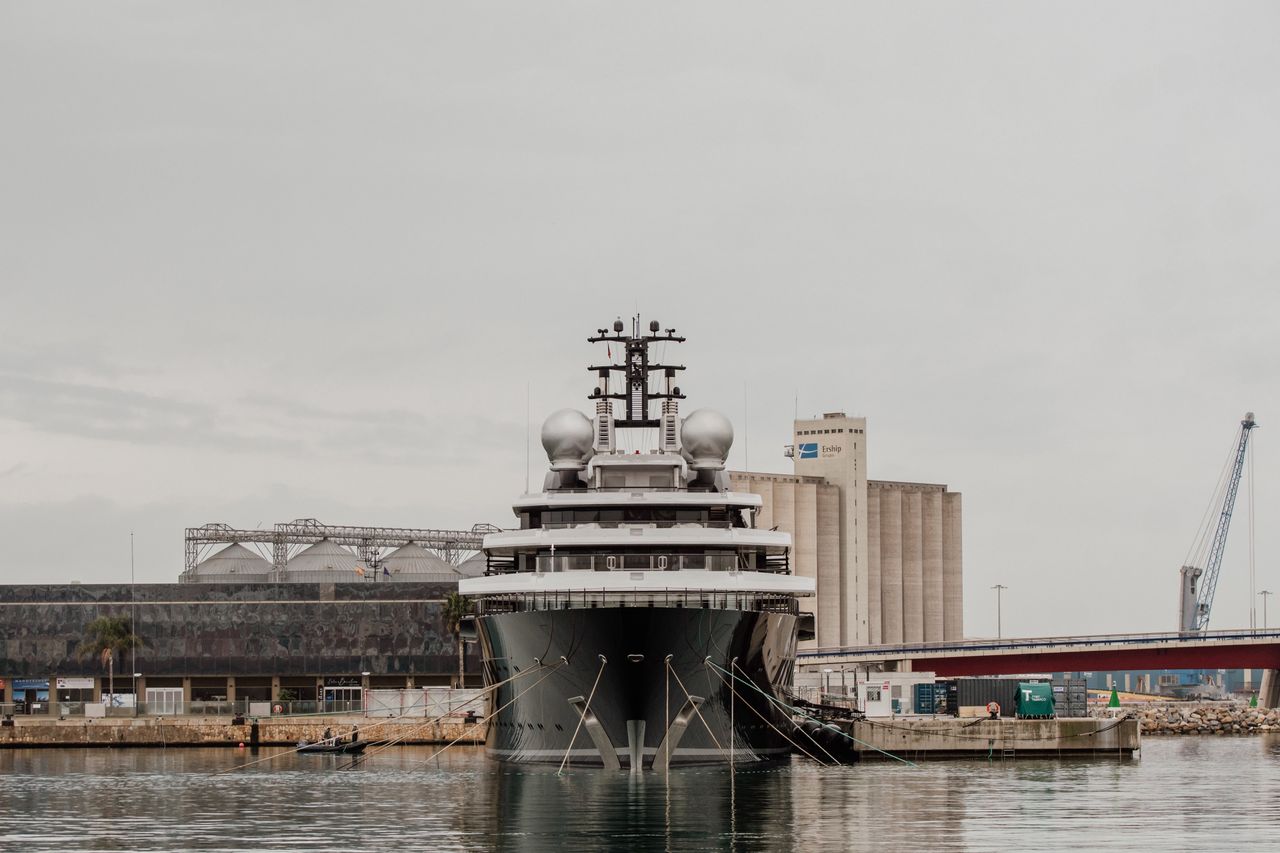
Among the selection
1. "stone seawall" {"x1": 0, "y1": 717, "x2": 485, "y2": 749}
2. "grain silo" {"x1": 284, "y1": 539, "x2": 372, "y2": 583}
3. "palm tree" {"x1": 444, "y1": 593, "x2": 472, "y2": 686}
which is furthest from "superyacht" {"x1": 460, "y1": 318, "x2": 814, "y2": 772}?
"grain silo" {"x1": 284, "y1": 539, "x2": 372, "y2": 583}

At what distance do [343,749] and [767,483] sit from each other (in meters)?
101

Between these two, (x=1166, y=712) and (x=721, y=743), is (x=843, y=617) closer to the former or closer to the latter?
(x=1166, y=712)

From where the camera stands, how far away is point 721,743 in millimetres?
61156

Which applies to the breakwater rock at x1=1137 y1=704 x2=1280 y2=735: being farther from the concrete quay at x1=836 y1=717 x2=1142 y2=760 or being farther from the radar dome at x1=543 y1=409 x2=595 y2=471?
the radar dome at x1=543 y1=409 x2=595 y2=471

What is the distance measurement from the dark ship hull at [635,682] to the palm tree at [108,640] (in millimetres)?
60952

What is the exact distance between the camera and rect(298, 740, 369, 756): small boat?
275ft

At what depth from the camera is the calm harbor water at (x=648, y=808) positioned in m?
43.1

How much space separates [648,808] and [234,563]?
96905mm

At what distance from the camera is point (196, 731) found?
314 ft

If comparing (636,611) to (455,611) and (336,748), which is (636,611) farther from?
(455,611)

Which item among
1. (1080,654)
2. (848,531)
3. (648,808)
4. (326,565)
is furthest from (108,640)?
(848,531)

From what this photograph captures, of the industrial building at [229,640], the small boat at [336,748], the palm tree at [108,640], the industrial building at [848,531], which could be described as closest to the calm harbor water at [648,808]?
the small boat at [336,748]

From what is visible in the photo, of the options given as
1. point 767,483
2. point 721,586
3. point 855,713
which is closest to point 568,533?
point 721,586

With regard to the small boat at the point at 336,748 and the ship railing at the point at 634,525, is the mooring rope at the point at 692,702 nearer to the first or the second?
the ship railing at the point at 634,525
